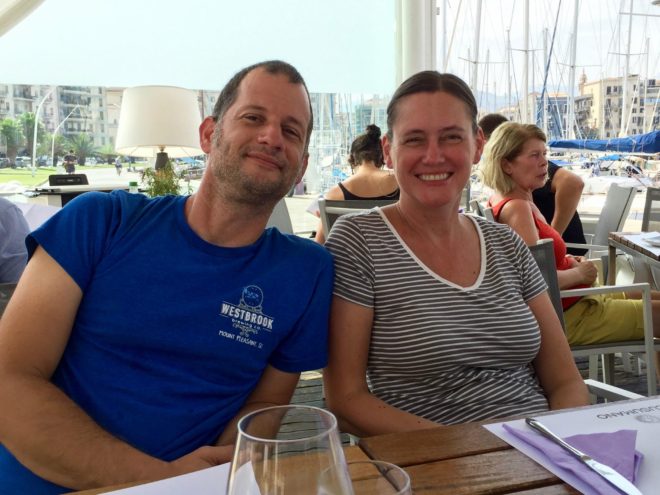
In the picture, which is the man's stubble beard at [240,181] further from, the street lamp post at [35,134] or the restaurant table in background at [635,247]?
the street lamp post at [35,134]

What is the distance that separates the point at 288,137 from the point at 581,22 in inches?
256

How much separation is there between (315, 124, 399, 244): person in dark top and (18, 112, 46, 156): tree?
2.64 m

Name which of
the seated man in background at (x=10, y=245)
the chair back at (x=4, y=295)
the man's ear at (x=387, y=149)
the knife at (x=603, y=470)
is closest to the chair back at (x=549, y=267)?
the man's ear at (x=387, y=149)

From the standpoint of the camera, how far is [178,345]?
4.02ft

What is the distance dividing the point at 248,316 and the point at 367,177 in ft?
9.98

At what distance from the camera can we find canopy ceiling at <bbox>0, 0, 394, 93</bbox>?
15.8 ft

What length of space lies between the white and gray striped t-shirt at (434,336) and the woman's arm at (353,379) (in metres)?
0.04

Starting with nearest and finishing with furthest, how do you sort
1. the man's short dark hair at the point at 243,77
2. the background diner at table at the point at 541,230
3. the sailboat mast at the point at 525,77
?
the man's short dark hair at the point at 243,77
the background diner at table at the point at 541,230
the sailboat mast at the point at 525,77

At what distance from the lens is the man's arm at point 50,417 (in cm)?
109

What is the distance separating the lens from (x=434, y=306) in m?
1.43

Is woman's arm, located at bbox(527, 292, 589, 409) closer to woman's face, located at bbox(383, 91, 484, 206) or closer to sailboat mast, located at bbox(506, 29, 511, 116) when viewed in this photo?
woman's face, located at bbox(383, 91, 484, 206)

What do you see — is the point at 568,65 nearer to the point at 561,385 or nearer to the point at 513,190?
the point at 513,190

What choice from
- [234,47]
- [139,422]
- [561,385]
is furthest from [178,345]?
[234,47]

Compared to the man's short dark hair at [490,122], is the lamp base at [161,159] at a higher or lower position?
lower
